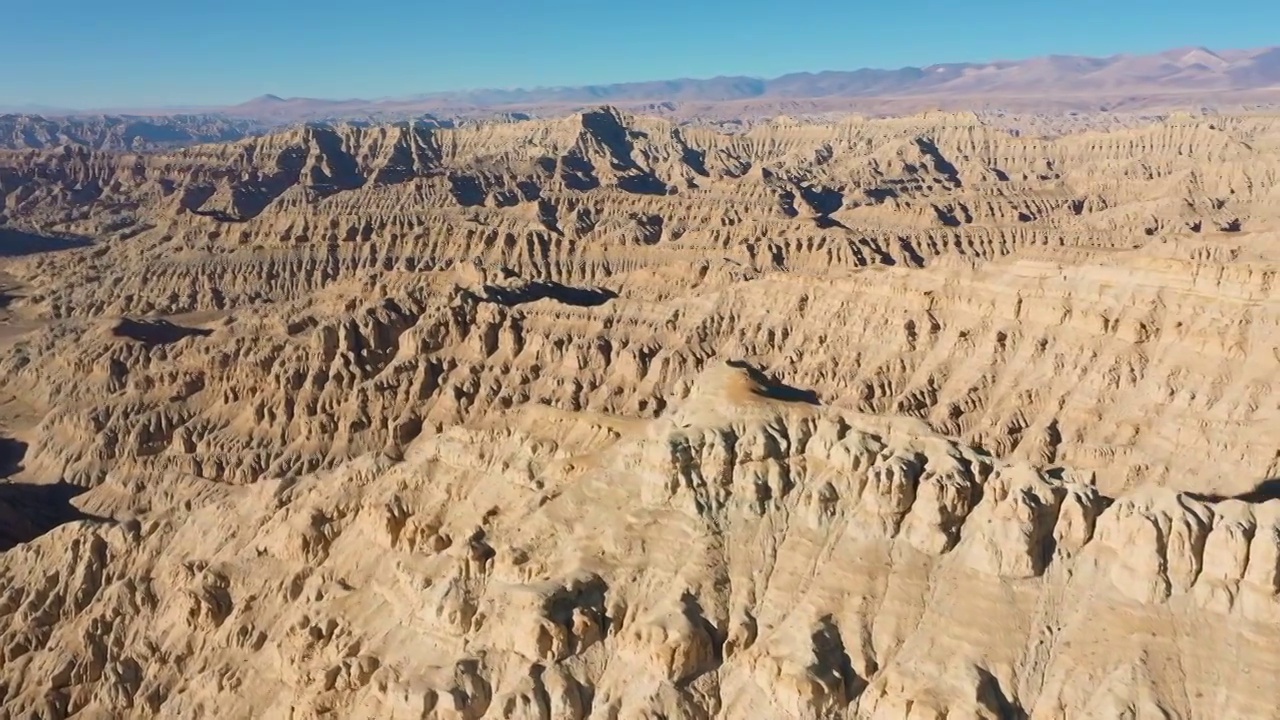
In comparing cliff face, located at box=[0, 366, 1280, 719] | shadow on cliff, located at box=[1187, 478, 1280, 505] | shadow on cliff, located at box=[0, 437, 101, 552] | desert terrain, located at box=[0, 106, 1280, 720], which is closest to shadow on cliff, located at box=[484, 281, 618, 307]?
desert terrain, located at box=[0, 106, 1280, 720]

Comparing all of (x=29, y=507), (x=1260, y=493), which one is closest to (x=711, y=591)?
(x=1260, y=493)

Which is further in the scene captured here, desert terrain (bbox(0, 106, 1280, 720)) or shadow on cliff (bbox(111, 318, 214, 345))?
shadow on cliff (bbox(111, 318, 214, 345))

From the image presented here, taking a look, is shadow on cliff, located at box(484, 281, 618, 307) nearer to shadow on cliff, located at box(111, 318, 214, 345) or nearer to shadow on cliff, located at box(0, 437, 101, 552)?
shadow on cliff, located at box(111, 318, 214, 345)

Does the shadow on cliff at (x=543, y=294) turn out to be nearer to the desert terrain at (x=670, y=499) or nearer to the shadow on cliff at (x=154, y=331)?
the desert terrain at (x=670, y=499)

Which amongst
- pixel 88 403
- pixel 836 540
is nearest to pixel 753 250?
pixel 88 403

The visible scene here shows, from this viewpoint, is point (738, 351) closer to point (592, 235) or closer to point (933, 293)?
point (933, 293)

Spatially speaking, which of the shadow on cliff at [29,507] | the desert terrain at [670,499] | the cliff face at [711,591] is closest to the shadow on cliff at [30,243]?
the desert terrain at [670,499]
